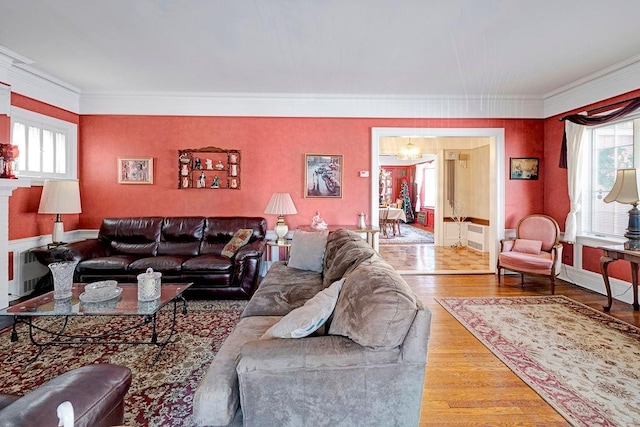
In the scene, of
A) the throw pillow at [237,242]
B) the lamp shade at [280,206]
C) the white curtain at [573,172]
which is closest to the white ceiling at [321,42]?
the white curtain at [573,172]

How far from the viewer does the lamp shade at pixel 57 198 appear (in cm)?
427

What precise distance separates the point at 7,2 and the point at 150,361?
10.2 ft

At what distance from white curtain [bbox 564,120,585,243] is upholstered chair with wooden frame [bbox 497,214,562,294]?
19cm

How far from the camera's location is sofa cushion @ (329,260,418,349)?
1526 millimetres

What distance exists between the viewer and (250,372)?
1491 millimetres

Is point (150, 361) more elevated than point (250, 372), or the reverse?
point (250, 372)

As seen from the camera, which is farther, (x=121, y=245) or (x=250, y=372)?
(x=121, y=245)

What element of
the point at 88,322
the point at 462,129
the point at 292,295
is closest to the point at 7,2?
the point at 88,322

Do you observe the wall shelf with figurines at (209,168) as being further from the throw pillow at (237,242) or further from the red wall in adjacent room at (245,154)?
the throw pillow at (237,242)

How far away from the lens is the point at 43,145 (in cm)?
464

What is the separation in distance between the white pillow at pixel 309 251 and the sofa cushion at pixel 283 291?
0.29 ft

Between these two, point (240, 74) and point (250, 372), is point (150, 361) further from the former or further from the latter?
point (240, 74)

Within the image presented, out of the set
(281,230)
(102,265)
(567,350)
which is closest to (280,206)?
(281,230)

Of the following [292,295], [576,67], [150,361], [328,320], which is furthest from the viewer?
[576,67]
